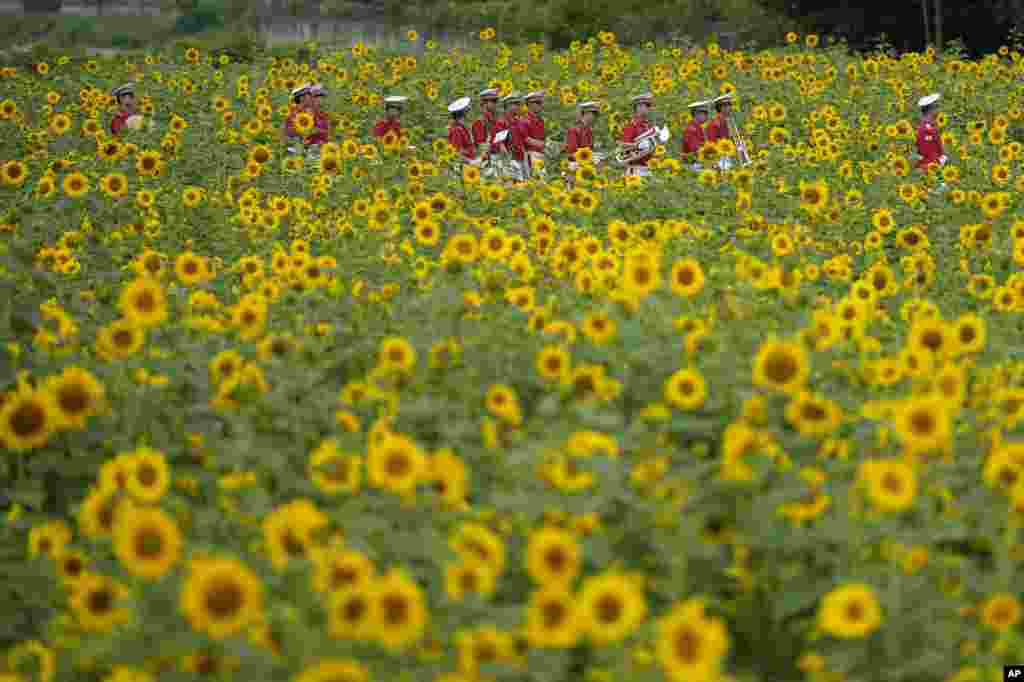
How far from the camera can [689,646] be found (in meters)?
2.56

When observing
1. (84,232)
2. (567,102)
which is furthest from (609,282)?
(567,102)

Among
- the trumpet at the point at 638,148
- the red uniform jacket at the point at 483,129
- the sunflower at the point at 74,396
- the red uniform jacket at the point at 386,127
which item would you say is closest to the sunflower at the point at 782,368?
the sunflower at the point at 74,396

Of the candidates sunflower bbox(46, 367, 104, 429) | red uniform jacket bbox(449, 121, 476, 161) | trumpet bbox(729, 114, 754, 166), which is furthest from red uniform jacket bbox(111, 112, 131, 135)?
sunflower bbox(46, 367, 104, 429)

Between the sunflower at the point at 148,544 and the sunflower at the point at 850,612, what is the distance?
1.42 meters

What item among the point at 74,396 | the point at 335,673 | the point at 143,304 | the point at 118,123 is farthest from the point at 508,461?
the point at 118,123

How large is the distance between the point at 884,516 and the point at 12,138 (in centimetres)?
942

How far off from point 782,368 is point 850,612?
96cm

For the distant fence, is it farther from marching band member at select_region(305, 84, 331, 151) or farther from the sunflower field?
the sunflower field

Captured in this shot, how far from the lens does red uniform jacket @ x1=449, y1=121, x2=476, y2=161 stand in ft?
37.7

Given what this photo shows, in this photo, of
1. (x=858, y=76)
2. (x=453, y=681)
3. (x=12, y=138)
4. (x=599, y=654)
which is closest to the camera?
(x=453, y=681)

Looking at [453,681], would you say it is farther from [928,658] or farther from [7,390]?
[7,390]

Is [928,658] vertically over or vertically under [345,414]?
under

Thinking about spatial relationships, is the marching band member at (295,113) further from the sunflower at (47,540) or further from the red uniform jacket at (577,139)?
the sunflower at (47,540)

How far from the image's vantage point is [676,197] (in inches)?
316
